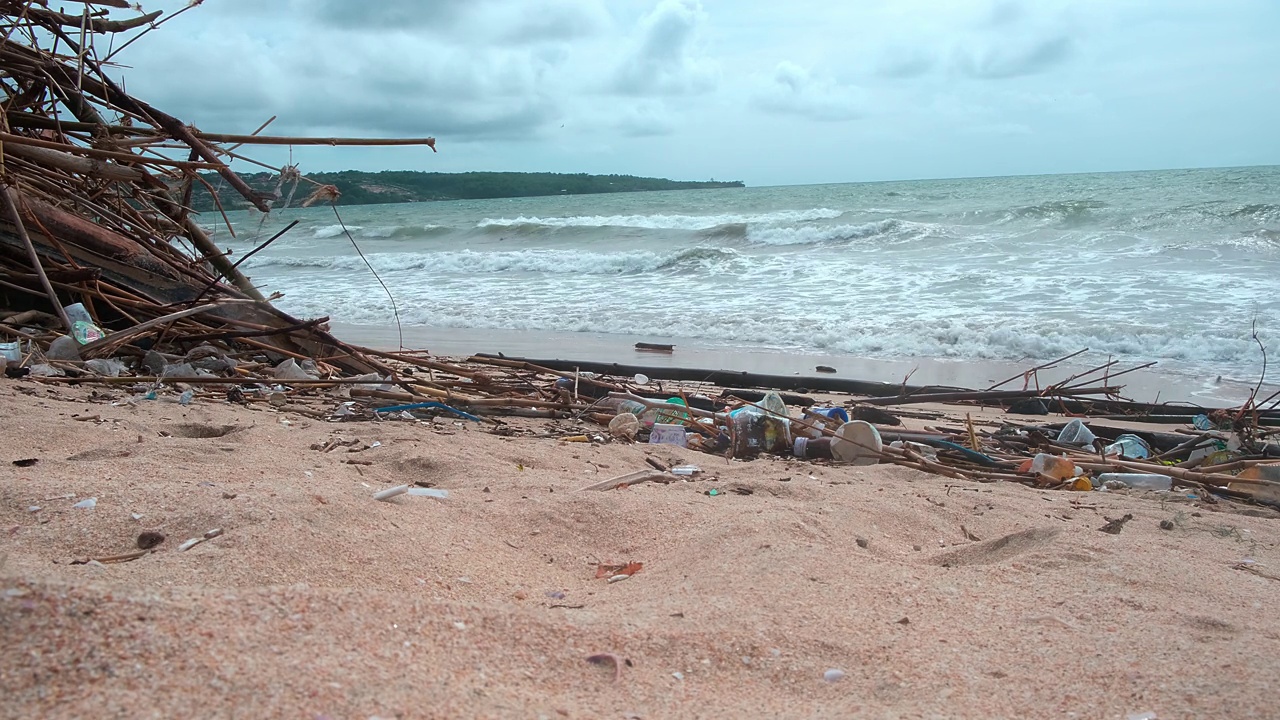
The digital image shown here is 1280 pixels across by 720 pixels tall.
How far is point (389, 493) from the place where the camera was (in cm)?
215

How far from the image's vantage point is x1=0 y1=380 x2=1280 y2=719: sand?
111 centimetres

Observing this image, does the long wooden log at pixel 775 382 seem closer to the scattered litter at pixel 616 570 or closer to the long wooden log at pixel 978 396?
the long wooden log at pixel 978 396

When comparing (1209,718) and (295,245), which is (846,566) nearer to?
(1209,718)

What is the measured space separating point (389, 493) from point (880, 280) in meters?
9.67

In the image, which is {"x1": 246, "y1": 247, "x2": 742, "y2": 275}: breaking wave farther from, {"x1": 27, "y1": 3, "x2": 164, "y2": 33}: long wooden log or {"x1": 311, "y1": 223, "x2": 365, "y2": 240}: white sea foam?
{"x1": 27, "y1": 3, "x2": 164, "y2": 33}: long wooden log

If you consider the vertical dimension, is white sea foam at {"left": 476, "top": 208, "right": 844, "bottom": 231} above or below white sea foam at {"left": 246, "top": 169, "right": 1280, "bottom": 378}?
above

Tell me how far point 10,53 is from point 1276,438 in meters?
5.62

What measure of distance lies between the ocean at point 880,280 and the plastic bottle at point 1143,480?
346cm

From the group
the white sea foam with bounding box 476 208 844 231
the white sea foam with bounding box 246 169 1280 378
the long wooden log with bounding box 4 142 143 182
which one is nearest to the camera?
the long wooden log with bounding box 4 142 143 182

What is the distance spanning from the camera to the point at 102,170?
271 cm

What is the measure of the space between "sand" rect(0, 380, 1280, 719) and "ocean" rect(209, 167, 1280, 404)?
10.6 feet

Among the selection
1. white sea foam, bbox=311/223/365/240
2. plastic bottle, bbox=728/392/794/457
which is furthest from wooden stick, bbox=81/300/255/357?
white sea foam, bbox=311/223/365/240

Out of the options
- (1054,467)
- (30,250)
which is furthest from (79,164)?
(1054,467)

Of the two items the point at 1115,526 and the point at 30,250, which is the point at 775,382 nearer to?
the point at 1115,526
